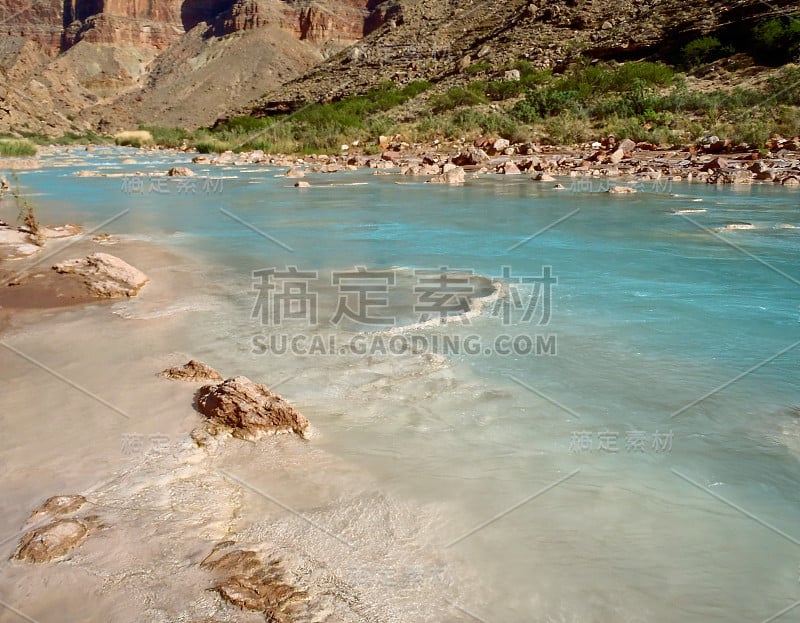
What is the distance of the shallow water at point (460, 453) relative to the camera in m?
1.74

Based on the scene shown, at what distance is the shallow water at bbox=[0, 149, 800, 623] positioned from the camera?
5.70 feet

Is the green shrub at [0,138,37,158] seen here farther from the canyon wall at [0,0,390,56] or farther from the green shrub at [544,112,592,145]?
the canyon wall at [0,0,390,56]

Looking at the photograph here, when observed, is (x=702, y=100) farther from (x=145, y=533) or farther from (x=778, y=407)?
(x=145, y=533)

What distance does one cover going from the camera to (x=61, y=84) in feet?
200

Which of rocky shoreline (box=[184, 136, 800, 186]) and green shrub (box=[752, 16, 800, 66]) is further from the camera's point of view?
green shrub (box=[752, 16, 800, 66])

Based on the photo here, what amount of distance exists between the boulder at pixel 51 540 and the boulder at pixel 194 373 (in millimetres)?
1128

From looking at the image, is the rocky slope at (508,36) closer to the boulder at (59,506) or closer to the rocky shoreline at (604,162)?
the rocky shoreline at (604,162)

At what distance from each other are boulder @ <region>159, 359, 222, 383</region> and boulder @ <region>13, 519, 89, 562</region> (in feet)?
3.70

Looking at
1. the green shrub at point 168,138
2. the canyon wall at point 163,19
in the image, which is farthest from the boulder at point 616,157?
the canyon wall at point 163,19

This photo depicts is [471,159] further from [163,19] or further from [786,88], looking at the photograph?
[163,19]

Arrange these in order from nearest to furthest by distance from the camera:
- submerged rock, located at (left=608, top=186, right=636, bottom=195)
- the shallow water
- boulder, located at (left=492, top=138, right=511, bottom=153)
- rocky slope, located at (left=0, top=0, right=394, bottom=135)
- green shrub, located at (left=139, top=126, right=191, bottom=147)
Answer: the shallow water < submerged rock, located at (left=608, top=186, right=636, bottom=195) < boulder, located at (left=492, top=138, right=511, bottom=153) < green shrub, located at (left=139, top=126, right=191, bottom=147) < rocky slope, located at (left=0, top=0, right=394, bottom=135)

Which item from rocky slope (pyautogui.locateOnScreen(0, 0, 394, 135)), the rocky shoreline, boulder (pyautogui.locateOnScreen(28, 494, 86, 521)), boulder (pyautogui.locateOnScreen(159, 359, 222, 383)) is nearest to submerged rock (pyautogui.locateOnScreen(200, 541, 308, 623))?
boulder (pyautogui.locateOnScreen(28, 494, 86, 521))

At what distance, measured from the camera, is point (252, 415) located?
2.55 meters

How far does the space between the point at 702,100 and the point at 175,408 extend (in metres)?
22.2
